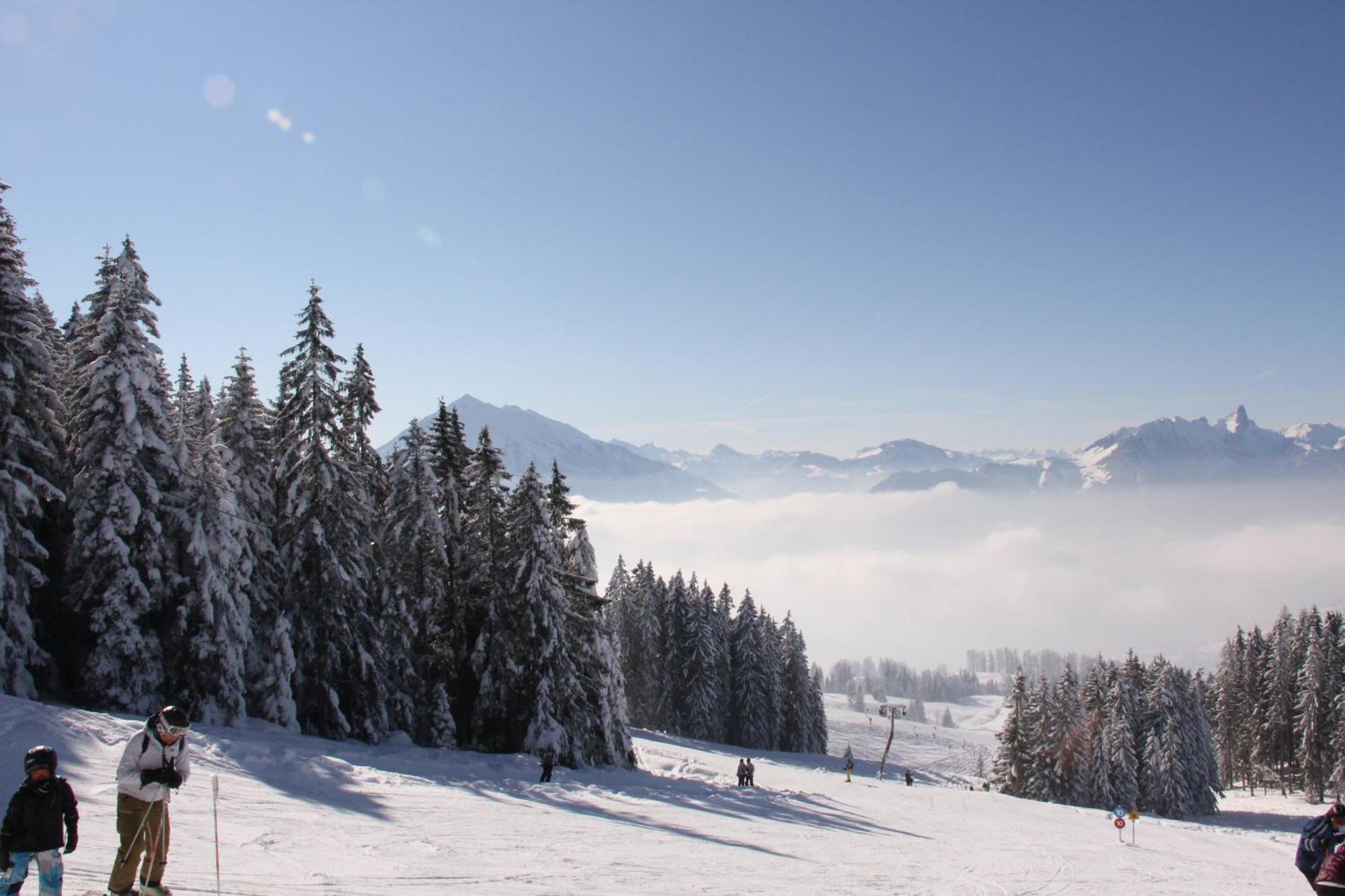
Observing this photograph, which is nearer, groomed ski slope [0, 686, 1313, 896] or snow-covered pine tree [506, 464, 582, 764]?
groomed ski slope [0, 686, 1313, 896]

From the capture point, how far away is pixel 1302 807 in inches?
2601

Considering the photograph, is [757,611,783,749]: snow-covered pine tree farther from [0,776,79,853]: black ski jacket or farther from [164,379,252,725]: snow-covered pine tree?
[0,776,79,853]: black ski jacket

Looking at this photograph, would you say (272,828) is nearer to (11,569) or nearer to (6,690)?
(6,690)

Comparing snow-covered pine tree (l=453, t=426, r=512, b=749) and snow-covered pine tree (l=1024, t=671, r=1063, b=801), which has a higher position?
snow-covered pine tree (l=453, t=426, r=512, b=749)

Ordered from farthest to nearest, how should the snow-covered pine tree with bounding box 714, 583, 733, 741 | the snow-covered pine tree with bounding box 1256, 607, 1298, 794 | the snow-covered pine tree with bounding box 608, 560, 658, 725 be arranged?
the snow-covered pine tree with bounding box 1256, 607, 1298, 794 → the snow-covered pine tree with bounding box 608, 560, 658, 725 → the snow-covered pine tree with bounding box 714, 583, 733, 741

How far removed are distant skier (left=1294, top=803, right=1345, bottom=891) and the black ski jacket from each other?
14.6 m

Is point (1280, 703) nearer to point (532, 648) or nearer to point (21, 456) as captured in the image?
point (532, 648)

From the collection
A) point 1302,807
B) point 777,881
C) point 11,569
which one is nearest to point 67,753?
point 11,569

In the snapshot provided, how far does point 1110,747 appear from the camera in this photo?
61969mm

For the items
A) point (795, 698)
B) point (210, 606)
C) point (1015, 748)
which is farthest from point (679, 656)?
point (210, 606)

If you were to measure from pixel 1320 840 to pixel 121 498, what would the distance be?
31150mm

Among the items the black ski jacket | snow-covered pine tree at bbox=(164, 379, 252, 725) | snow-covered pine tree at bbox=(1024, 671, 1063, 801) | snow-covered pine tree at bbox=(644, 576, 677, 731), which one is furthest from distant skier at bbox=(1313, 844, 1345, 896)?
snow-covered pine tree at bbox=(644, 576, 677, 731)

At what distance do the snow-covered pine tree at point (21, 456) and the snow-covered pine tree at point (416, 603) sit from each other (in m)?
11.4

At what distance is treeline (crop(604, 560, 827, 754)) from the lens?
6706 cm
